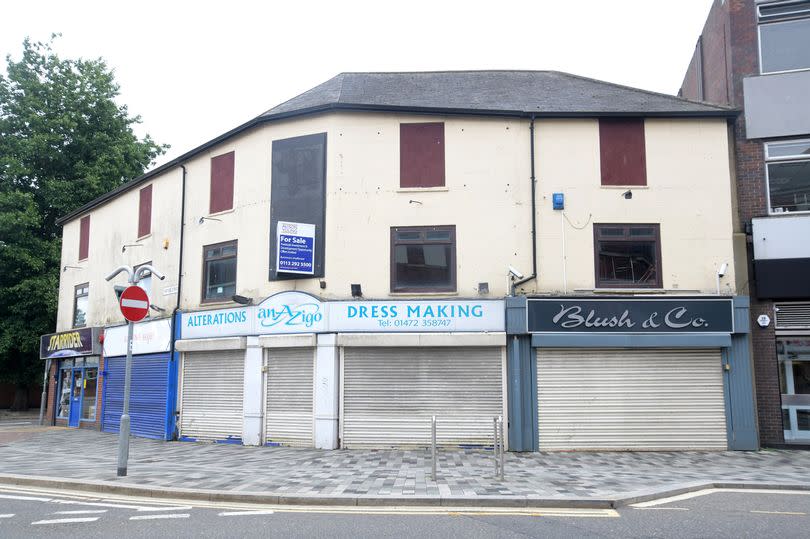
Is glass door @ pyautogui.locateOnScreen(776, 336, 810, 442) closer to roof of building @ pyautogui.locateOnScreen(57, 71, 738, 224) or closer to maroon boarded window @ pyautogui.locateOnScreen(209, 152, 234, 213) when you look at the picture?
roof of building @ pyautogui.locateOnScreen(57, 71, 738, 224)

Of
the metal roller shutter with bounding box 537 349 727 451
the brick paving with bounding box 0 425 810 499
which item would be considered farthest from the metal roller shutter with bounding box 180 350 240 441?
the metal roller shutter with bounding box 537 349 727 451

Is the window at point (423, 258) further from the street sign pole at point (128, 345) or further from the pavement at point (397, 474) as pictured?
the street sign pole at point (128, 345)

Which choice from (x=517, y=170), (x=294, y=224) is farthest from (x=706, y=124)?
(x=294, y=224)

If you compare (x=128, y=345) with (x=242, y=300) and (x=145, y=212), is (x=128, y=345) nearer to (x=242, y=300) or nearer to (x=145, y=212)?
(x=242, y=300)

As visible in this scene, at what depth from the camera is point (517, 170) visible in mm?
15070

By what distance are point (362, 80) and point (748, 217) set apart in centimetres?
1084

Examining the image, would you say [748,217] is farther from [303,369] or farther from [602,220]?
[303,369]

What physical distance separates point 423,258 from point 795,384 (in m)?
8.94

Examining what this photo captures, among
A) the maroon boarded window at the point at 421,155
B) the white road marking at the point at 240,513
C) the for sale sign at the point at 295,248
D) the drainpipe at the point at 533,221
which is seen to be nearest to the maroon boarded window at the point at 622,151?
the drainpipe at the point at 533,221

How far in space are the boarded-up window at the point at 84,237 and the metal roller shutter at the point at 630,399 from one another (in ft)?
58.5

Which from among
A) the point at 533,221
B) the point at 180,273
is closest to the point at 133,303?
the point at 180,273

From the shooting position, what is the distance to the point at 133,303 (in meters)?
11.2

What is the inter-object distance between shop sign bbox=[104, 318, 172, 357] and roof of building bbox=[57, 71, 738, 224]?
187 inches

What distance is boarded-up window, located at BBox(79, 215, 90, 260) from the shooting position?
2381 cm
